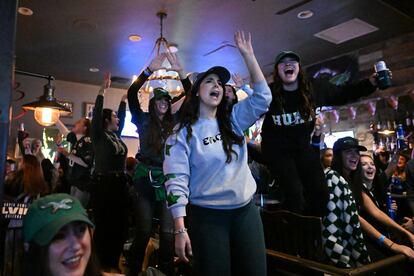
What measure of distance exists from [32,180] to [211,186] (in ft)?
5.96

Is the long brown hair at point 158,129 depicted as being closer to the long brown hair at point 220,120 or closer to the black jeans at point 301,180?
the long brown hair at point 220,120

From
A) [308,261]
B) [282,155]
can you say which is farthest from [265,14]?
[308,261]

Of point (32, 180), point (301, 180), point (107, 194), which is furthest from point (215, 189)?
point (32, 180)

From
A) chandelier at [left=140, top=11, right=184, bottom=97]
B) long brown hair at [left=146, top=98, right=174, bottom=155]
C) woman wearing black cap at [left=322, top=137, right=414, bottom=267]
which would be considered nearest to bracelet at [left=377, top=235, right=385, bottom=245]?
woman wearing black cap at [left=322, top=137, right=414, bottom=267]

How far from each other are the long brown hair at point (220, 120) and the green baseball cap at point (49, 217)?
61 cm

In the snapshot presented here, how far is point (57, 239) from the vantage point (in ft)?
3.40

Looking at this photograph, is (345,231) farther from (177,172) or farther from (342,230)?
(177,172)

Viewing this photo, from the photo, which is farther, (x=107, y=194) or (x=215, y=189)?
(x=107, y=194)

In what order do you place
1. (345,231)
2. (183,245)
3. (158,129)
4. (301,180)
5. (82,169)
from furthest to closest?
(82,169), (158,129), (301,180), (345,231), (183,245)

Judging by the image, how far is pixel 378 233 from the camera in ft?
6.75

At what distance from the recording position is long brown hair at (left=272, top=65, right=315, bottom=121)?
2.13 meters

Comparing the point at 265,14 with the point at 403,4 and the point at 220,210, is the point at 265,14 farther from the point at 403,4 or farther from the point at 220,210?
the point at 220,210

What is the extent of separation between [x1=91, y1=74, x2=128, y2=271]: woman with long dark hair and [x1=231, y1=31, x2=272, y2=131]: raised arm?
1564mm

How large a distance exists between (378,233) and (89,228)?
180 cm
